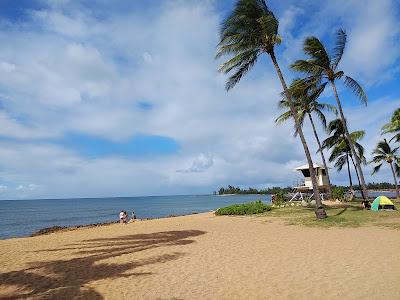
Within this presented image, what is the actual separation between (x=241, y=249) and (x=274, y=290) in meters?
4.64

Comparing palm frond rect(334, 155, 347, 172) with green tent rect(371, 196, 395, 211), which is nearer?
green tent rect(371, 196, 395, 211)

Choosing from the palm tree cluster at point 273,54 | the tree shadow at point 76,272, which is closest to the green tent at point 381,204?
the palm tree cluster at point 273,54

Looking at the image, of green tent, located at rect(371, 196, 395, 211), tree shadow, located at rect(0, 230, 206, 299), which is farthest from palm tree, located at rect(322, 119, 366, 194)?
tree shadow, located at rect(0, 230, 206, 299)

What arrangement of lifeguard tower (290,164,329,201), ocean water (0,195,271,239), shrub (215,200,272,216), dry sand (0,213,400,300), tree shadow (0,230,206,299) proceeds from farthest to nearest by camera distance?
ocean water (0,195,271,239)
lifeguard tower (290,164,329,201)
shrub (215,200,272,216)
tree shadow (0,230,206,299)
dry sand (0,213,400,300)

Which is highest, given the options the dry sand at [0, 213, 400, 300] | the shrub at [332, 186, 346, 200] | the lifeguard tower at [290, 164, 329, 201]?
the lifeguard tower at [290, 164, 329, 201]

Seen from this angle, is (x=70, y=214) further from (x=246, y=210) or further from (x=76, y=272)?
(x=76, y=272)

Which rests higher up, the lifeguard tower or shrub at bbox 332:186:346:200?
the lifeguard tower

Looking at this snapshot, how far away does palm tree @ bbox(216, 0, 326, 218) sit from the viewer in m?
18.7

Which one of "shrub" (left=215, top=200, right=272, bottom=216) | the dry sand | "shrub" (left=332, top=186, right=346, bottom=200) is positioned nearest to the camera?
the dry sand

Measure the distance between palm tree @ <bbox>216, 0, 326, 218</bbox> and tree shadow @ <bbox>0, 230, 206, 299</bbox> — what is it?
9.06m

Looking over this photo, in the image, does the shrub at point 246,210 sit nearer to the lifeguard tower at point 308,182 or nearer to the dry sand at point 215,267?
the dry sand at point 215,267

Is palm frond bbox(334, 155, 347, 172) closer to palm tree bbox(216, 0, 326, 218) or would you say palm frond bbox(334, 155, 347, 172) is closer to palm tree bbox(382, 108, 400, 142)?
palm tree bbox(382, 108, 400, 142)

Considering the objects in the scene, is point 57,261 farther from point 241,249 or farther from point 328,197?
point 328,197

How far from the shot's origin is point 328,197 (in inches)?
1432
